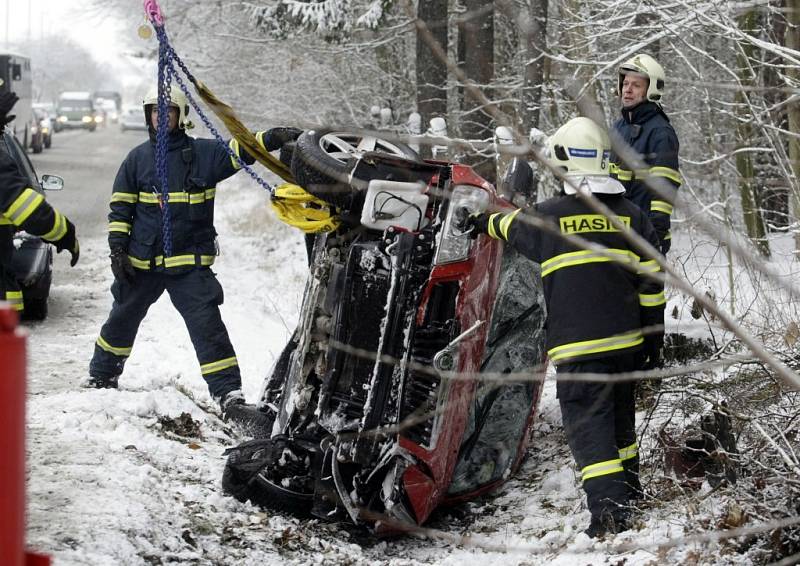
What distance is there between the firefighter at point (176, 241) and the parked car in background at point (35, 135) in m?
26.1

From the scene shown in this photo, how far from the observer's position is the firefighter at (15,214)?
18.0ft

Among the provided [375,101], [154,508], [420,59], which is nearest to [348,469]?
[154,508]

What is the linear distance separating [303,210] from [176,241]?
1.27m

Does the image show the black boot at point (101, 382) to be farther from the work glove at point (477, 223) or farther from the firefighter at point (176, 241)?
the work glove at point (477, 223)

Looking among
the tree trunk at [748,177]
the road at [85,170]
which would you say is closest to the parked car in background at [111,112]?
the road at [85,170]

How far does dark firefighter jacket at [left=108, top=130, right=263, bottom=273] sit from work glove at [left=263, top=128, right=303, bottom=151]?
0.62ft

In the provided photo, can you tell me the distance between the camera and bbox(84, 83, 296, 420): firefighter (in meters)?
6.15

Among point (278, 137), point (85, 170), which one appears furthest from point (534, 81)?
point (85, 170)

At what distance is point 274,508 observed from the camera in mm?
4926

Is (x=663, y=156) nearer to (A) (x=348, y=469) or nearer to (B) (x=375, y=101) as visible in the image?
(A) (x=348, y=469)

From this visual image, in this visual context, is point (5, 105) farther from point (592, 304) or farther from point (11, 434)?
point (11, 434)

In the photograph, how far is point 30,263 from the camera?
873 centimetres

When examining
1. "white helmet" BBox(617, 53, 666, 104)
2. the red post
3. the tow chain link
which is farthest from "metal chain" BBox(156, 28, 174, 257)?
the red post

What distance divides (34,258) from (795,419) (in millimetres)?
6712
